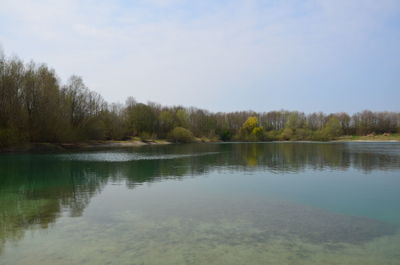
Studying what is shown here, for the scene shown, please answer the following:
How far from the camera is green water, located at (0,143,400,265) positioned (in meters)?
7.69

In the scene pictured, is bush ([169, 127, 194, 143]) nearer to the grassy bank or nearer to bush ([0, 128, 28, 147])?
bush ([0, 128, 28, 147])

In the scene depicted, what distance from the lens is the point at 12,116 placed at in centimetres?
4353

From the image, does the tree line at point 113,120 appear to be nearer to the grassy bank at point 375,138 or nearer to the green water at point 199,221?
the grassy bank at point 375,138

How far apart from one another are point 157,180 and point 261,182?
24.1 ft

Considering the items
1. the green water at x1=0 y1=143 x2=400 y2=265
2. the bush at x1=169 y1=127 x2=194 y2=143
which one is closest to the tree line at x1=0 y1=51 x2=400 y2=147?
the bush at x1=169 y1=127 x2=194 y2=143

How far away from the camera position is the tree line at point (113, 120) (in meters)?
44.4

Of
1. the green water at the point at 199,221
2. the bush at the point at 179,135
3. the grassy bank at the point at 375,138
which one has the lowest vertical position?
the green water at the point at 199,221

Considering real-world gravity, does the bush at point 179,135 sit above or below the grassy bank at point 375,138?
above

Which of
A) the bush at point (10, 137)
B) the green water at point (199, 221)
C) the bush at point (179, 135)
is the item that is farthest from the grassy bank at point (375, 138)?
the bush at point (10, 137)

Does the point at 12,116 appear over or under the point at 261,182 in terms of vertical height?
over

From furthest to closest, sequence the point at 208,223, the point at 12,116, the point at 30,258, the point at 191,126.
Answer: the point at 191,126 < the point at 12,116 < the point at 208,223 < the point at 30,258

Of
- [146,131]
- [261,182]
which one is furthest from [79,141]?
[261,182]

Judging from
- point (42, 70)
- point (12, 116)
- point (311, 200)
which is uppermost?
point (42, 70)

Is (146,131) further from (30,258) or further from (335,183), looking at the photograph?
(30,258)
